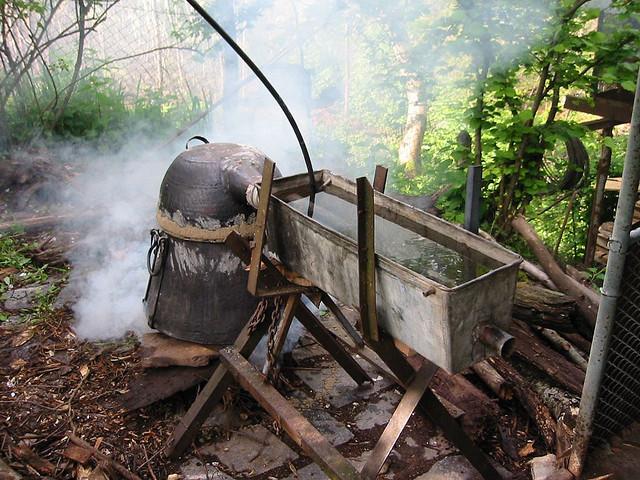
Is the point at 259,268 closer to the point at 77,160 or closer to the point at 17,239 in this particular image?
the point at 17,239

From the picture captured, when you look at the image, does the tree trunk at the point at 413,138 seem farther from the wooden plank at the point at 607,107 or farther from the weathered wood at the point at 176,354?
the weathered wood at the point at 176,354

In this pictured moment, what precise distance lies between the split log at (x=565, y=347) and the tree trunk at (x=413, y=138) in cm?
567

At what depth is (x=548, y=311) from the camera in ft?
13.4

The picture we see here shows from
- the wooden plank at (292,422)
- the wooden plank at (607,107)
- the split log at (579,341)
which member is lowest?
the split log at (579,341)

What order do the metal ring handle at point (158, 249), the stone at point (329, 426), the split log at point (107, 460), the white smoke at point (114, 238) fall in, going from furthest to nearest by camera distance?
the white smoke at point (114, 238)
the metal ring handle at point (158, 249)
the stone at point (329, 426)
the split log at point (107, 460)

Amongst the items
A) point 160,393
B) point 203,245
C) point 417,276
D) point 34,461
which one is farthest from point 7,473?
point 417,276

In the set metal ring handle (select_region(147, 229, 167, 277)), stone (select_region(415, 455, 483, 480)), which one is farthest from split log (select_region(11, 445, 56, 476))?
stone (select_region(415, 455, 483, 480))

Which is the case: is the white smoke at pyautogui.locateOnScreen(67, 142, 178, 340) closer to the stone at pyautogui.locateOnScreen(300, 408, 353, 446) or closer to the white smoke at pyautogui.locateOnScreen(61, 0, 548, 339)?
the white smoke at pyautogui.locateOnScreen(61, 0, 548, 339)

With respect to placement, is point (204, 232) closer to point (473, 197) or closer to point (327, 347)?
point (327, 347)

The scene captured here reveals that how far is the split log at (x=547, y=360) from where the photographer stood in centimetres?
357

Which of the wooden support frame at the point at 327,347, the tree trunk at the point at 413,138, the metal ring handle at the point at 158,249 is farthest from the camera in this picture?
the tree trunk at the point at 413,138

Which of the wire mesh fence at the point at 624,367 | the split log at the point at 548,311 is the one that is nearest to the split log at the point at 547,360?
the split log at the point at 548,311

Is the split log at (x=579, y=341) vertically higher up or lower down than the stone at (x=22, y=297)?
higher up

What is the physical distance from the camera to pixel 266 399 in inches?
123
